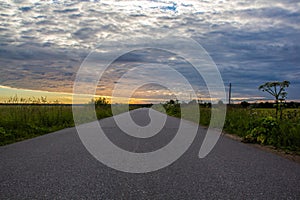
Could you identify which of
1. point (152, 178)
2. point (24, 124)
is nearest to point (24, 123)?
point (24, 124)

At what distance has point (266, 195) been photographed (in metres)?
4.29

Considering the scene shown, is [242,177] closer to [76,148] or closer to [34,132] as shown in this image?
[76,148]

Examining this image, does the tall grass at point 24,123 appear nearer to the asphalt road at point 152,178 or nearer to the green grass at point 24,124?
the green grass at point 24,124

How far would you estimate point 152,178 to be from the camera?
5.14 metres

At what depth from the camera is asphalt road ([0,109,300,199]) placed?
168 inches

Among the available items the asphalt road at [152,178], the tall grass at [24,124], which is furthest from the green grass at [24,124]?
the asphalt road at [152,178]

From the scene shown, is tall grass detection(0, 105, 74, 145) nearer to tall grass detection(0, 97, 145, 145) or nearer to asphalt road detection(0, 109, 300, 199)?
tall grass detection(0, 97, 145, 145)

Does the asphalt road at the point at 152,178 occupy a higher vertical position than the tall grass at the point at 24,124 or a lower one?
lower

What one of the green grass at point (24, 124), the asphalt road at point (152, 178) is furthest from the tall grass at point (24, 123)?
the asphalt road at point (152, 178)

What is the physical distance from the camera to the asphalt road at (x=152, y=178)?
427cm

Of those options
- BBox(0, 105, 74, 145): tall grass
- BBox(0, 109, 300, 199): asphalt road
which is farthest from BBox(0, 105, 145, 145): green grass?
BBox(0, 109, 300, 199): asphalt road

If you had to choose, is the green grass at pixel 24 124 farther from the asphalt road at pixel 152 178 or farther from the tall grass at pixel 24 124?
the asphalt road at pixel 152 178

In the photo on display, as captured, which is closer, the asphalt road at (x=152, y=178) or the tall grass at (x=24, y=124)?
the asphalt road at (x=152, y=178)

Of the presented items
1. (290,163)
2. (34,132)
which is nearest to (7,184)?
(290,163)
